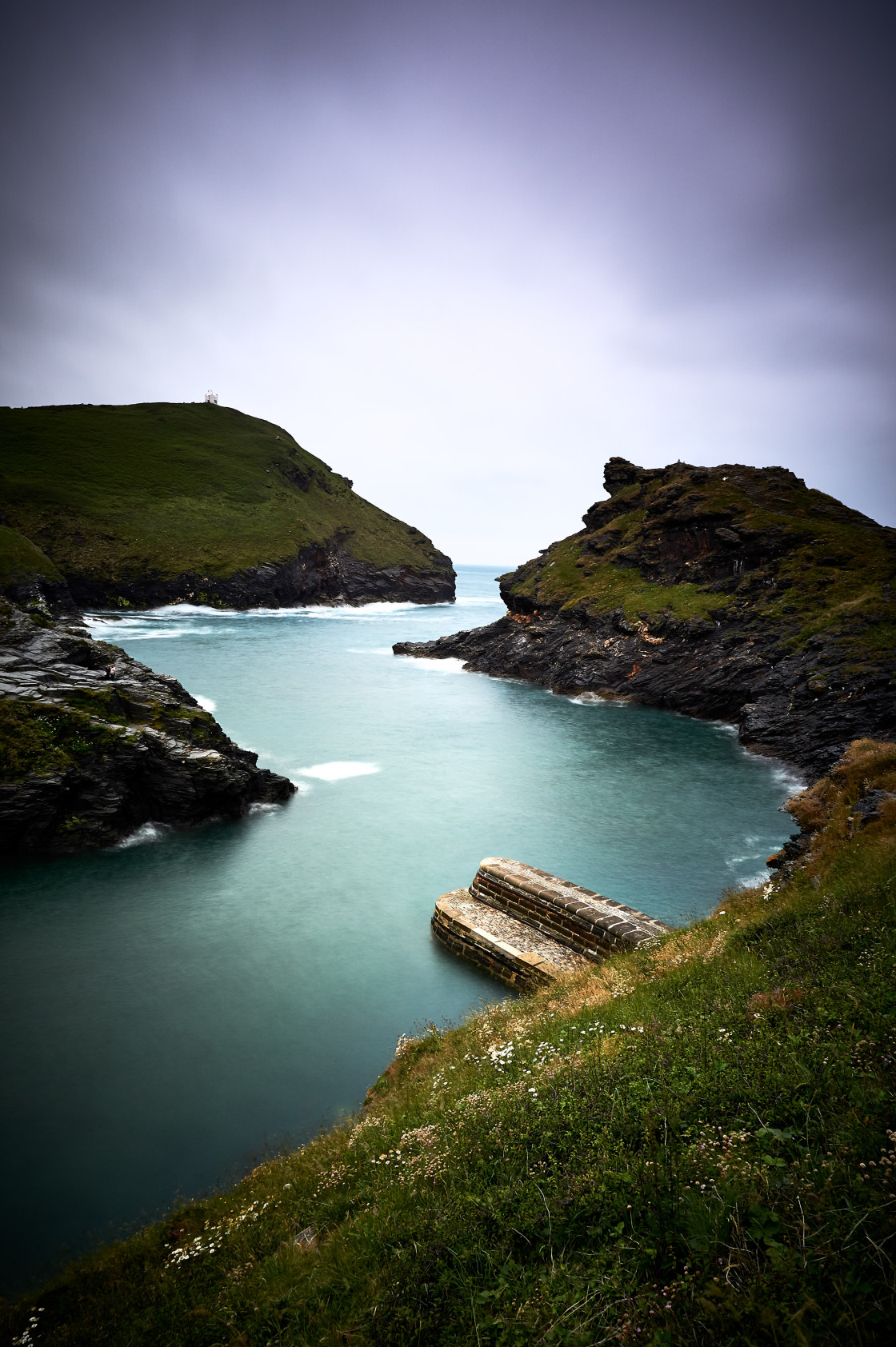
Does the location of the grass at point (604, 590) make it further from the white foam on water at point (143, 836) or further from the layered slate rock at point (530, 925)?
the white foam on water at point (143, 836)

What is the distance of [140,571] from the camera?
9638cm

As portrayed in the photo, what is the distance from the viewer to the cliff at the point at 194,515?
313 feet

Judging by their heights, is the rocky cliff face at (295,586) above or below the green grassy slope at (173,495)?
below

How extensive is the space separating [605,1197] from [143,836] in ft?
67.8

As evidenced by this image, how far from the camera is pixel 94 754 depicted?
2034 centimetres

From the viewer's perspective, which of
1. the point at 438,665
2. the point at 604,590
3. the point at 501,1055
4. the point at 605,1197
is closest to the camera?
the point at 605,1197

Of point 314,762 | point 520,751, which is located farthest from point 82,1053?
point 520,751

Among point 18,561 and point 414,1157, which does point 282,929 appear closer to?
point 414,1157

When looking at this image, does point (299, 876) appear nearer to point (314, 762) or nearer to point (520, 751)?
point (314, 762)

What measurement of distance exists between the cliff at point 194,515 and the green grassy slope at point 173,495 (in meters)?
0.32

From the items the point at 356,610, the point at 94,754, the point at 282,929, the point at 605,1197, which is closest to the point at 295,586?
the point at 356,610

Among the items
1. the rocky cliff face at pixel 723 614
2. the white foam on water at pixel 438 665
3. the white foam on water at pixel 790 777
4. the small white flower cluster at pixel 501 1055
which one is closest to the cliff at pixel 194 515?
the white foam on water at pixel 438 665

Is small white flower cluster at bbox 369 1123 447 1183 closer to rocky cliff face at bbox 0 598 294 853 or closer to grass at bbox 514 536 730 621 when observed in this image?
rocky cliff face at bbox 0 598 294 853

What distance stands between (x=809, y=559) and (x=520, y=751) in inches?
1312
